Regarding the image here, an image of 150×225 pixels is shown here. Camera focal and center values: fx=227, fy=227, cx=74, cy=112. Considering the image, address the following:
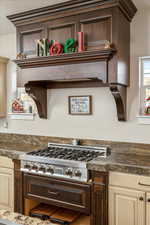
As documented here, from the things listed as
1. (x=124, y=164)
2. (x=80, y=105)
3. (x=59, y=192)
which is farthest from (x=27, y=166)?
(x=124, y=164)

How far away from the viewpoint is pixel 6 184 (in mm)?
2750

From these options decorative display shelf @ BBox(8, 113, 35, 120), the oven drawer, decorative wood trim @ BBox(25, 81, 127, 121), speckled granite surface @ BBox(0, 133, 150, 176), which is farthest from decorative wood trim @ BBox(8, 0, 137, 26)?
the oven drawer

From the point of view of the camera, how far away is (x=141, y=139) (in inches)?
99.5

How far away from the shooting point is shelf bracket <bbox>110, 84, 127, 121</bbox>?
2.31m

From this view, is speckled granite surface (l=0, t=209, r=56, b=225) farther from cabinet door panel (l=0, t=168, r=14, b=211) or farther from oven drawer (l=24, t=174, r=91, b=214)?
cabinet door panel (l=0, t=168, r=14, b=211)

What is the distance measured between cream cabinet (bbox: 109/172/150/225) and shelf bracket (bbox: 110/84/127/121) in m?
0.72

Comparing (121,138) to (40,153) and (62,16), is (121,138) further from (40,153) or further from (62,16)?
(62,16)

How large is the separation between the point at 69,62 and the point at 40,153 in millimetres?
1079

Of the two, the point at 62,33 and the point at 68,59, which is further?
the point at 62,33

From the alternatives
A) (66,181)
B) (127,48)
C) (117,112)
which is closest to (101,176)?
(66,181)

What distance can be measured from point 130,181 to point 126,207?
247mm

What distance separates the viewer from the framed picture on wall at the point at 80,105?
2826mm

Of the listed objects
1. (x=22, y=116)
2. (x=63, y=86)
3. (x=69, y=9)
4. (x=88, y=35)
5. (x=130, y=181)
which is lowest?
(x=130, y=181)

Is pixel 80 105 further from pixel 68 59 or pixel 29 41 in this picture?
pixel 29 41
